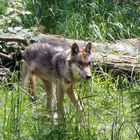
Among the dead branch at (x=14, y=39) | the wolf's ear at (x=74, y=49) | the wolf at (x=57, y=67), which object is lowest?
the wolf at (x=57, y=67)

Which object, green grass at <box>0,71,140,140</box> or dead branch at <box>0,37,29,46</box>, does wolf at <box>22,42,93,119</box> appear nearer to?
green grass at <box>0,71,140,140</box>


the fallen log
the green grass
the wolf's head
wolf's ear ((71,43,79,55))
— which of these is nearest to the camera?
the green grass

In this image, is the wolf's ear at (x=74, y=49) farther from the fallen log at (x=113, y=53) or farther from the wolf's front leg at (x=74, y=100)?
the fallen log at (x=113, y=53)

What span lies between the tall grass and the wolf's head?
11.6 feet

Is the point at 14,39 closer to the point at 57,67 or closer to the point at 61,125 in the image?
the point at 57,67

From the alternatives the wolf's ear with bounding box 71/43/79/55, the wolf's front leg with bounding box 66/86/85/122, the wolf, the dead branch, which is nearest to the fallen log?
the dead branch

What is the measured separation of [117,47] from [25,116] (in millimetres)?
4278

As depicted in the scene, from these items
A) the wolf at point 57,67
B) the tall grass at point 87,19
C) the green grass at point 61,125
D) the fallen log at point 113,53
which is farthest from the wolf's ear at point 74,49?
the tall grass at point 87,19

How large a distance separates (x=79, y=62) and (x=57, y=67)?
0.37 m

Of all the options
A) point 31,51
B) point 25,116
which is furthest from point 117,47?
point 25,116

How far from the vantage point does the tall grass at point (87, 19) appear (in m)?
11.6

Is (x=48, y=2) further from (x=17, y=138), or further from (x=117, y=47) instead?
(x=17, y=138)

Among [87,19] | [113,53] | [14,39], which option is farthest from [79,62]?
[87,19]

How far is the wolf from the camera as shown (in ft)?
25.2
